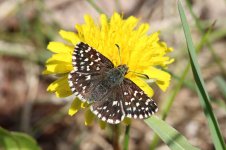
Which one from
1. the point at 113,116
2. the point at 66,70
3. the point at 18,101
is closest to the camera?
the point at 113,116

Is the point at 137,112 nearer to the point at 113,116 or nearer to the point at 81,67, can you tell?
the point at 113,116

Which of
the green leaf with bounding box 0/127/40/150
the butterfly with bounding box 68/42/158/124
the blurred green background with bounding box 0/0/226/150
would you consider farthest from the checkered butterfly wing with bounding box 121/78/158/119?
the blurred green background with bounding box 0/0/226/150

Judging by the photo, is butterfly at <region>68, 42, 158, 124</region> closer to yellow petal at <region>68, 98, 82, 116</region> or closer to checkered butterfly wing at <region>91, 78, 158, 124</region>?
checkered butterfly wing at <region>91, 78, 158, 124</region>

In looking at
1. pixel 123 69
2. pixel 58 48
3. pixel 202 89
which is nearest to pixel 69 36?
pixel 58 48

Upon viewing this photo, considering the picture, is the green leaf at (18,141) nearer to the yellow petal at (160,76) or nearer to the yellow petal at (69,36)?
the yellow petal at (69,36)

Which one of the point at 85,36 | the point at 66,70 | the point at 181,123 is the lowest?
the point at 181,123

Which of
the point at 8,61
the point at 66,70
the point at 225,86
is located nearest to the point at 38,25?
the point at 8,61

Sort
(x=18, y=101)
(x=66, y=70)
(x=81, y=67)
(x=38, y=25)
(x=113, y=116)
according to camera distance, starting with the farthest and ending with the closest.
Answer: (x=38, y=25) < (x=18, y=101) < (x=66, y=70) < (x=81, y=67) < (x=113, y=116)
